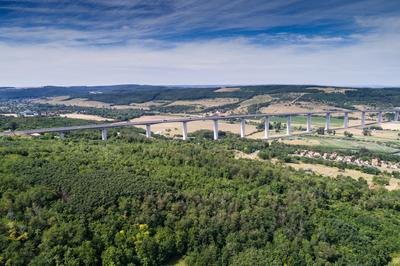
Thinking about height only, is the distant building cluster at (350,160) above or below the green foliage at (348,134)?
below

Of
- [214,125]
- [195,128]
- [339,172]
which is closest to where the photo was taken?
[339,172]

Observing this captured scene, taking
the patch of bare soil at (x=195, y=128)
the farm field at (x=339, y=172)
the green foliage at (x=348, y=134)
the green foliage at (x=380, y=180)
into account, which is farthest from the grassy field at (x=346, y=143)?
the green foliage at (x=380, y=180)

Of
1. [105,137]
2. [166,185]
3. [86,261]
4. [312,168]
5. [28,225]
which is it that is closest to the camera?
[86,261]

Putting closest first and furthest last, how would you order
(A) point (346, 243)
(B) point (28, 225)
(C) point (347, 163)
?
(B) point (28, 225), (A) point (346, 243), (C) point (347, 163)

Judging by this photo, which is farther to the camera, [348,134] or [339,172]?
[348,134]

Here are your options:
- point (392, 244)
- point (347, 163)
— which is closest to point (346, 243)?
point (392, 244)

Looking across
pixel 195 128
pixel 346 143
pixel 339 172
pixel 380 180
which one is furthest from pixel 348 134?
pixel 380 180

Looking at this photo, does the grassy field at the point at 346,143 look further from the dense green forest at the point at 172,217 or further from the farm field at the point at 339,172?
the dense green forest at the point at 172,217

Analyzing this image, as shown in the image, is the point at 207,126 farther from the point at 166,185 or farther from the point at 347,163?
the point at 166,185

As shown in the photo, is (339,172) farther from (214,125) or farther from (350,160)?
(214,125)
